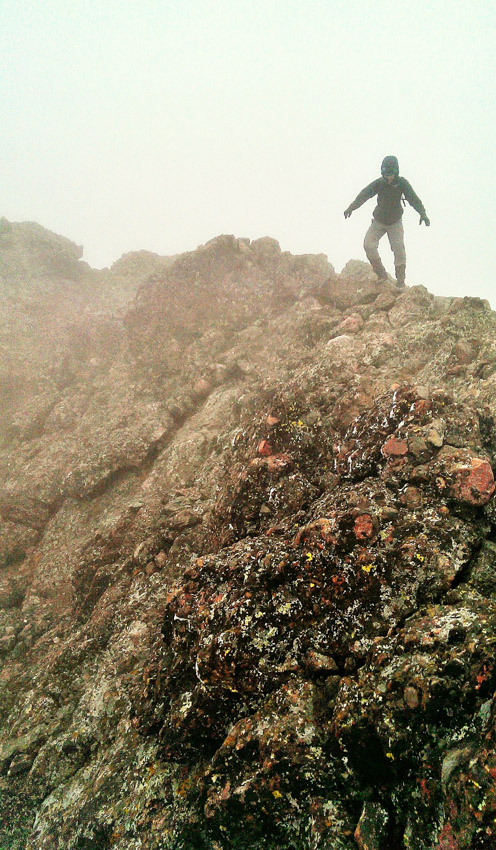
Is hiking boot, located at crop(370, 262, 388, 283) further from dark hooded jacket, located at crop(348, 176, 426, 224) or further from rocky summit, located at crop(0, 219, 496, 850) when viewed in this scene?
dark hooded jacket, located at crop(348, 176, 426, 224)

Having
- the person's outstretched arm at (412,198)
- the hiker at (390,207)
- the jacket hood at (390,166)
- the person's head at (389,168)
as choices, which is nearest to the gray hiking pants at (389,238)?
the hiker at (390,207)

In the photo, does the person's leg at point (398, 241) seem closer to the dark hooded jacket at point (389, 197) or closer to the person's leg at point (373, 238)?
the dark hooded jacket at point (389, 197)

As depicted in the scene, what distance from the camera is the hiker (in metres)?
21.1

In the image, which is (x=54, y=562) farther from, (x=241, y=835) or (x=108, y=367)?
(x=108, y=367)

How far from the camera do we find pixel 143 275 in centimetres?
4841

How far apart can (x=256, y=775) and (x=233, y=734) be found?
86 centimetres

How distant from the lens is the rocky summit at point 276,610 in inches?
269

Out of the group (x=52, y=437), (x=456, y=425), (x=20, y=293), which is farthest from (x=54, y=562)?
(x=20, y=293)

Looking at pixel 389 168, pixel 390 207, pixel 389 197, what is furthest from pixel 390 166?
pixel 390 207

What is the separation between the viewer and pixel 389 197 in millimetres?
22062

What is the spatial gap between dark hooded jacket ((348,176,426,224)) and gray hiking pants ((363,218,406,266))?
35cm

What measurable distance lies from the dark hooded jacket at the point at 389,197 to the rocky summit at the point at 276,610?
14.4 ft

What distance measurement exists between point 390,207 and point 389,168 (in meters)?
2.21

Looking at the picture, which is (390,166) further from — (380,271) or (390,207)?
(380,271)
